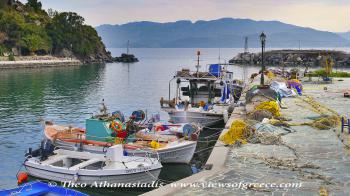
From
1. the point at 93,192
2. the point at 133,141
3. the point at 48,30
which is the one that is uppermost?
the point at 48,30

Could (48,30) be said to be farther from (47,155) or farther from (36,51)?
(47,155)

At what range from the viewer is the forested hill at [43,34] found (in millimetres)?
123562

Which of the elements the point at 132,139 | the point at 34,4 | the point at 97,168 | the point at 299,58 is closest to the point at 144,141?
the point at 132,139

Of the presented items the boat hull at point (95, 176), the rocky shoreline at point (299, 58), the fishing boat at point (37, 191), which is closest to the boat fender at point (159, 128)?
the boat hull at point (95, 176)

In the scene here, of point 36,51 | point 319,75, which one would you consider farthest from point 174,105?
point 36,51

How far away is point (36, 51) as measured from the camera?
133 m

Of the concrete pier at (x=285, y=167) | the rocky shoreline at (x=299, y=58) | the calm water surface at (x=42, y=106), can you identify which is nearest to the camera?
the concrete pier at (x=285, y=167)

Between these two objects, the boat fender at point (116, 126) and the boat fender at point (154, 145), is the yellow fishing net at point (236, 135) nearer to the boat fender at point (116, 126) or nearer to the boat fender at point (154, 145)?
the boat fender at point (154, 145)

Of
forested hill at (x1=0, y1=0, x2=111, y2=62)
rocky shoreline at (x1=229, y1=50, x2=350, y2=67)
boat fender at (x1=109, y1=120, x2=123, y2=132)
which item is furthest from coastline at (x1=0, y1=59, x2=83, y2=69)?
boat fender at (x1=109, y1=120, x2=123, y2=132)

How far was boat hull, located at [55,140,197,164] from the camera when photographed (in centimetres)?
1911

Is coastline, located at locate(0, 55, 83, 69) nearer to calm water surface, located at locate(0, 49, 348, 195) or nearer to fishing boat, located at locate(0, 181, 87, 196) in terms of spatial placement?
calm water surface, located at locate(0, 49, 348, 195)

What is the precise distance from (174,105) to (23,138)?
1012 cm

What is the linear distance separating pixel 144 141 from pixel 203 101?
1239 centimetres

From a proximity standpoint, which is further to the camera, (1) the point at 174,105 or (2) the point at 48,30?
(2) the point at 48,30
